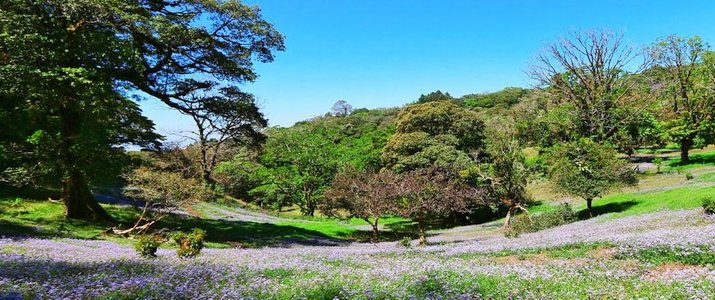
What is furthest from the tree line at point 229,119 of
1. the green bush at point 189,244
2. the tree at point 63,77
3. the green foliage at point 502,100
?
the green foliage at point 502,100

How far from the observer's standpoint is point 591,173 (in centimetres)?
3506

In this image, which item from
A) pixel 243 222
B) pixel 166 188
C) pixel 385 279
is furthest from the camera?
pixel 243 222

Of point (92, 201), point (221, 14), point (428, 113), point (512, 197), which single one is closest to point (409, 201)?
point (512, 197)

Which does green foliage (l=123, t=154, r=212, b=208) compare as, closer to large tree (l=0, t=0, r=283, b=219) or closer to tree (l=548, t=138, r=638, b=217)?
large tree (l=0, t=0, r=283, b=219)

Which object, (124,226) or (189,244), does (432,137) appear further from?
(189,244)

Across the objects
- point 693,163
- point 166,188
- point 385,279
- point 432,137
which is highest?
point 432,137

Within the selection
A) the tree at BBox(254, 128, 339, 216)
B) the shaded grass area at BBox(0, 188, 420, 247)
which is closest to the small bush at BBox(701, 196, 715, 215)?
the shaded grass area at BBox(0, 188, 420, 247)

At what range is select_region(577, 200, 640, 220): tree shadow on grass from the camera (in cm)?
3478

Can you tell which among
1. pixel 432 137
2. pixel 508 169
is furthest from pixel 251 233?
pixel 432 137

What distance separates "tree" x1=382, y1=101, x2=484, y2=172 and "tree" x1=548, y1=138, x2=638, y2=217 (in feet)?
56.5

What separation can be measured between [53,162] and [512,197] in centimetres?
3494

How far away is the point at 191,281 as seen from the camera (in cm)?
1032

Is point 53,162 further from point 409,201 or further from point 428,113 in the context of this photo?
point 428,113

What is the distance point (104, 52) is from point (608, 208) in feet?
125
